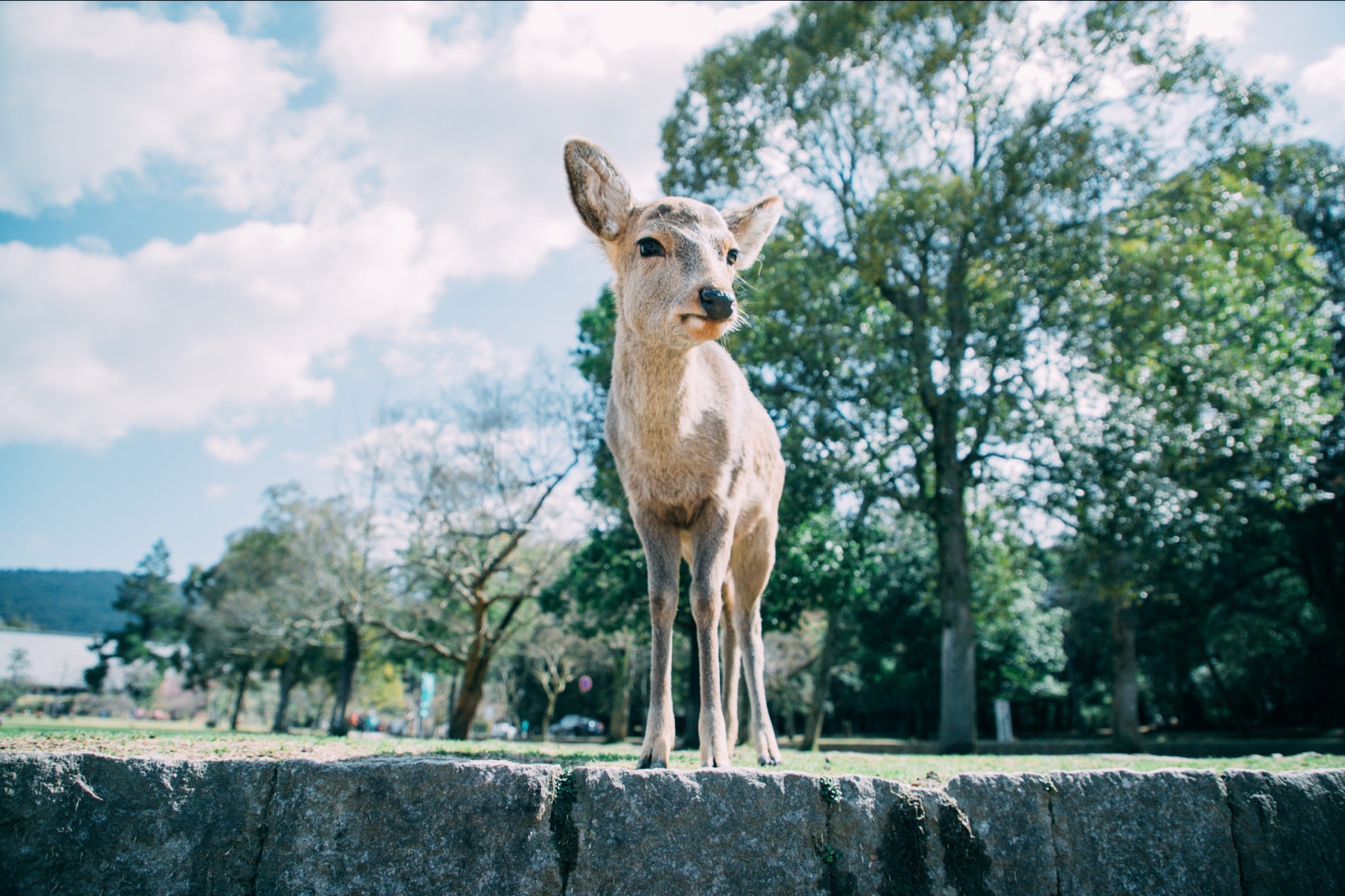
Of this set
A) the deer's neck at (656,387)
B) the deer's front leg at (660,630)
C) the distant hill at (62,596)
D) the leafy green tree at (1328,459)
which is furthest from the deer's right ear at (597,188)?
the distant hill at (62,596)

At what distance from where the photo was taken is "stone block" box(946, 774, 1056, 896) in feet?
10.9

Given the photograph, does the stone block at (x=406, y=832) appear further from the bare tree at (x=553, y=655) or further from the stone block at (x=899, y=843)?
the bare tree at (x=553, y=655)

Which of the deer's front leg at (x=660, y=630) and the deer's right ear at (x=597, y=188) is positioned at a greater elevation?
the deer's right ear at (x=597, y=188)

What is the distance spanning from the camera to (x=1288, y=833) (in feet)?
12.0

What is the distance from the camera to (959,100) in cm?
1700

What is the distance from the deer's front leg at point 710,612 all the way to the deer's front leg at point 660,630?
14cm

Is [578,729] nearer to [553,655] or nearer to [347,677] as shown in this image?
[553,655]

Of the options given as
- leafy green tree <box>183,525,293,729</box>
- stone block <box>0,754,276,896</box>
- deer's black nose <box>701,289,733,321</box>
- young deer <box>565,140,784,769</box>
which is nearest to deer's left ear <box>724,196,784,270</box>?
young deer <box>565,140,784,769</box>

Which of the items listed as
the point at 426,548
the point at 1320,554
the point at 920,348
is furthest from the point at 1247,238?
the point at 426,548

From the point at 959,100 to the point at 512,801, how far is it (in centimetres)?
1852

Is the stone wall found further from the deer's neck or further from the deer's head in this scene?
the deer's head

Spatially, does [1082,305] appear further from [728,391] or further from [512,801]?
[512,801]

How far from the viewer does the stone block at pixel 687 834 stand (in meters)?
3.00

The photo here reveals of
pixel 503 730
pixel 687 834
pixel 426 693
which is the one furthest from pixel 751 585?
pixel 503 730
